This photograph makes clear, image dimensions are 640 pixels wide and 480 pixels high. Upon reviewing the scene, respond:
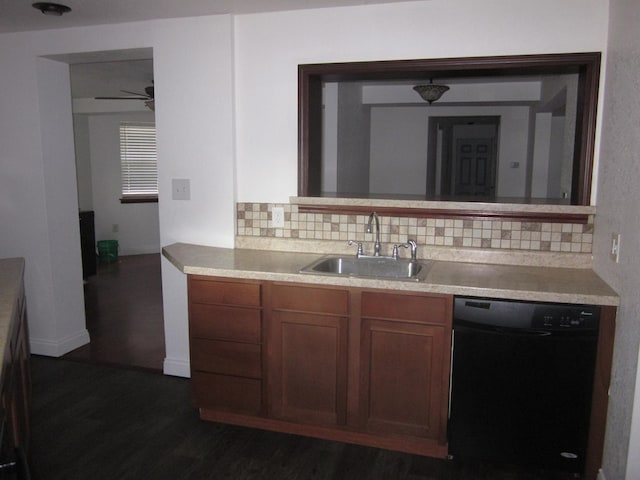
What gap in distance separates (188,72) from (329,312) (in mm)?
1656

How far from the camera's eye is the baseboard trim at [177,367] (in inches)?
131

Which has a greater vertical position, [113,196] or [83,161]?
[83,161]

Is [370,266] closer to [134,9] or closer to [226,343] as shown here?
[226,343]

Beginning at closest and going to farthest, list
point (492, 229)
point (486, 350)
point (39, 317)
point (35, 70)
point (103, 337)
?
point (486, 350) → point (492, 229) → point (35, 70) → point (39, 317) → point (103, 337)

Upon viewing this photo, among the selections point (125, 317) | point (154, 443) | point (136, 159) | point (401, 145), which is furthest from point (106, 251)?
point (154, 443)

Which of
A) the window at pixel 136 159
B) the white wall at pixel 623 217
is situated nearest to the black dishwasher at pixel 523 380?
the white wall at pixel 623 217

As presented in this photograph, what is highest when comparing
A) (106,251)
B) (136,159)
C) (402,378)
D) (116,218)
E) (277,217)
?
(136,159)

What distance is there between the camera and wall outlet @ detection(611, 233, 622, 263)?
2.20m

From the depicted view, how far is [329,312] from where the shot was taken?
8.23 ft

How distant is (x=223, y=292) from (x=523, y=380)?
1.44 m

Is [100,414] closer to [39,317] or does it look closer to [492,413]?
[39,317]

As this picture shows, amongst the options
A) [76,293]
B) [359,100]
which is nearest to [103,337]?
[76,293]

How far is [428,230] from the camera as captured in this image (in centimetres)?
294

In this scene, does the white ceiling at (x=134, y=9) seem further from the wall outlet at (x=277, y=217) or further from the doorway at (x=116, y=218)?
the wall outlet at (x=277, y=217)
